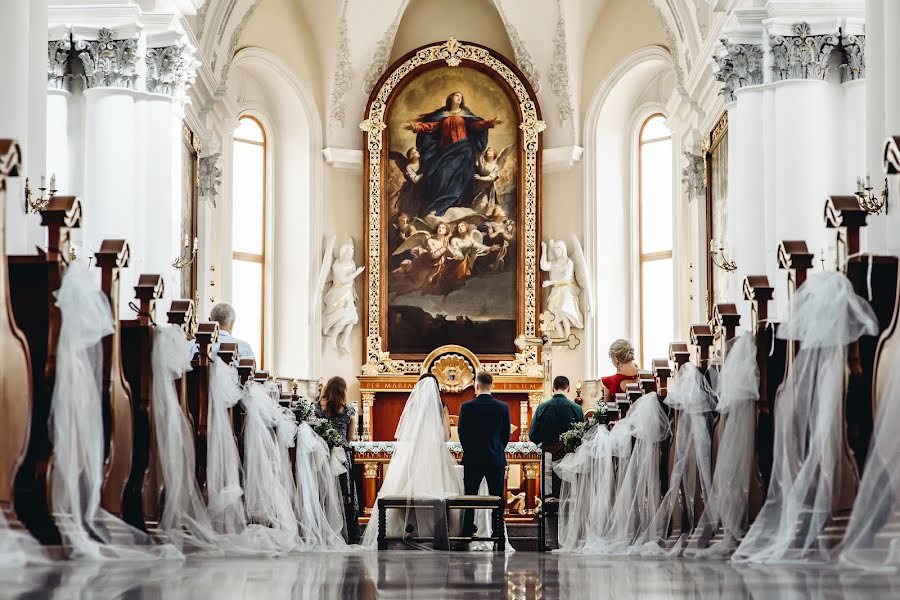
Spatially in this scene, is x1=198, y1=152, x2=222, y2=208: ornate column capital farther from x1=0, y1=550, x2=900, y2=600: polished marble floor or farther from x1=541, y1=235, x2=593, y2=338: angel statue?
x1=0, y1=550, x2=900, y2=600: polished marble floor

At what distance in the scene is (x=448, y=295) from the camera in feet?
64.0

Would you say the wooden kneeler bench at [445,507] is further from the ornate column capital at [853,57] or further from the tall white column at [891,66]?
the ornate column capital at [853,57]

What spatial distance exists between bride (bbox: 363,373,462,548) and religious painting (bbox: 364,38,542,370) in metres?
7.01

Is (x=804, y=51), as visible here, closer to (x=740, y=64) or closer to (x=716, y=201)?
(x=740, y=64)

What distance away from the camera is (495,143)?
19.7m

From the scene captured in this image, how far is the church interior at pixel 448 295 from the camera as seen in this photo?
5664 mm

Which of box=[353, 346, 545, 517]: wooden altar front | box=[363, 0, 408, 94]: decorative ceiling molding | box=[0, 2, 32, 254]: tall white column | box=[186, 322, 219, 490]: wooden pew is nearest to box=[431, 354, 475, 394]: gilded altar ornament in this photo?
box=[353, 346, 545, 517]: wooden altar front

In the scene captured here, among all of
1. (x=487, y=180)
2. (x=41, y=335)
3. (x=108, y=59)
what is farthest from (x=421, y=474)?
(x=487, y=180)

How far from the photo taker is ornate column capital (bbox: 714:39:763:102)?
1394cm

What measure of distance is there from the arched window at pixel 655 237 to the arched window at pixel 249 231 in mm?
5353

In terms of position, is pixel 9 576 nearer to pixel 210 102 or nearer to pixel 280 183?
pixel 210 102

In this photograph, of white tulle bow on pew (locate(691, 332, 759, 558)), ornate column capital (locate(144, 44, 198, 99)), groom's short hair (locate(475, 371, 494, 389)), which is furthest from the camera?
ornate column capital (locate(144, 44, 198, 99))

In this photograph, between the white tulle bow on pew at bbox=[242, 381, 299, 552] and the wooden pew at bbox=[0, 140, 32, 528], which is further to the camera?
the white tulle bow on pew at bbox=[242, 381, 299, 552]

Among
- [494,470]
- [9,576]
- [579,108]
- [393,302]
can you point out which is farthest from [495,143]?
[9,576]
